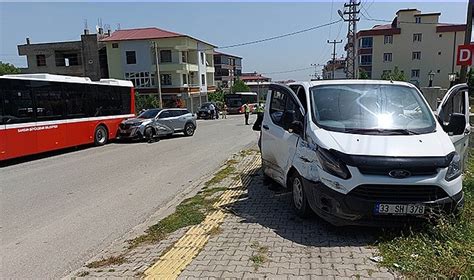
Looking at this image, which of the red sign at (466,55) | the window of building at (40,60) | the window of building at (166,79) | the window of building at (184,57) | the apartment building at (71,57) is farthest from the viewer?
the window of building at (40,60)

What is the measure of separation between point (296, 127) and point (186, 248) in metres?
2.25

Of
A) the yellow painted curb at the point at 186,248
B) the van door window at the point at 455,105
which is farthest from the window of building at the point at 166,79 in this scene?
the van door window at the point at 455,105

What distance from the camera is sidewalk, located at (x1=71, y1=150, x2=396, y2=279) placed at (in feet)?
11.9

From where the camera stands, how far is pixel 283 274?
3.56 metres

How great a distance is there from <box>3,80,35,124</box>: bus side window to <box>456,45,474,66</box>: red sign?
485 inches

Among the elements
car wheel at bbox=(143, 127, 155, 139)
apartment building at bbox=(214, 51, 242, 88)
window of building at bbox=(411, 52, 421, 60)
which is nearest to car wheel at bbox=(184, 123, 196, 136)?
car wheel at bbox=(143, 127, 155, 139)

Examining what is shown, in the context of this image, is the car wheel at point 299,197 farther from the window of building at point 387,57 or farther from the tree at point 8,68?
the tree at point 8,68

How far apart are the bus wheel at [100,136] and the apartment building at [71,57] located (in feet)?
130

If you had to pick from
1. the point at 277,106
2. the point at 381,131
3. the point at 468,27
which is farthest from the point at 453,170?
the point at 468,27

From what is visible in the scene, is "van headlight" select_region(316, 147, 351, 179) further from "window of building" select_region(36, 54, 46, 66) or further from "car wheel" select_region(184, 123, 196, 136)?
"window of building" select_region(36, 54, 46, 66)

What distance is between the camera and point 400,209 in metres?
4.08

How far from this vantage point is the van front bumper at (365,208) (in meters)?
4.10

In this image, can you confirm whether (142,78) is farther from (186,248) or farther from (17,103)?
(186,248)

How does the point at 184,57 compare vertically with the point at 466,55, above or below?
above
